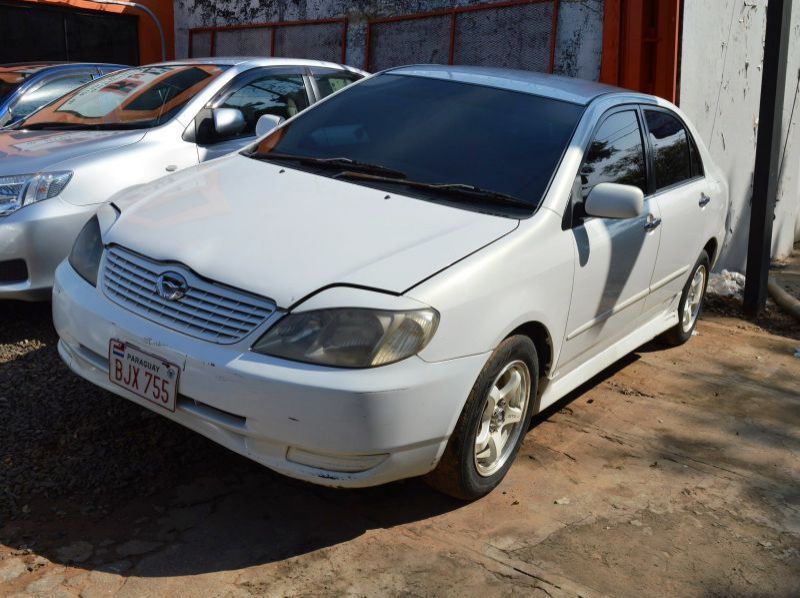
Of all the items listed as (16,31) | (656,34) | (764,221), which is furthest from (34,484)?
(16,31)

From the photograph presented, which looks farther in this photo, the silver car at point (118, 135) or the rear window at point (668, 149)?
the rear window at point (668, 149)

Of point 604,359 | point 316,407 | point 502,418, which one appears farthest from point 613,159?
point 316,407

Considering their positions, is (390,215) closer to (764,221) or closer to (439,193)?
(439,193)

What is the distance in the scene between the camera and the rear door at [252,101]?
556cm

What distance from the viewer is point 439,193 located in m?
3.73

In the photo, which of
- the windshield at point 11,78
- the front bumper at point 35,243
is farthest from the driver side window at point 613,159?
the windshield at point 11,78

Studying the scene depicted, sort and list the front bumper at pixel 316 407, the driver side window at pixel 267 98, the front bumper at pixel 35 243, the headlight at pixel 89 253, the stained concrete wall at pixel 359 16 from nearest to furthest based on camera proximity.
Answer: the front bumper at pixel 316 407, the headlight at pixel 89 253, the front bumper at pixel 35 243, the driver side window at pixel 267 98, the stained concrete wall at pixel 359 16

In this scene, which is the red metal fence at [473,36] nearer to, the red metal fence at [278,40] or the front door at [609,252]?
the red metal fence at [278,40]

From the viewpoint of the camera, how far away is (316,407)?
284 cm

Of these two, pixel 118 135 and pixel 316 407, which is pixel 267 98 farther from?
pixel 316 407

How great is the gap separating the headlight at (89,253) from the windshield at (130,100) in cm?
191

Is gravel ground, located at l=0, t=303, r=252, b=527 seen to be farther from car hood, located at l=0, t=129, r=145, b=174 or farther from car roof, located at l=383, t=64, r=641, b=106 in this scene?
car roof, located at l=383, t=64, r=641, b=106

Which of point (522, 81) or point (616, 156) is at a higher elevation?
Result: point (522, 81)

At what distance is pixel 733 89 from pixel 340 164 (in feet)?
19.0
